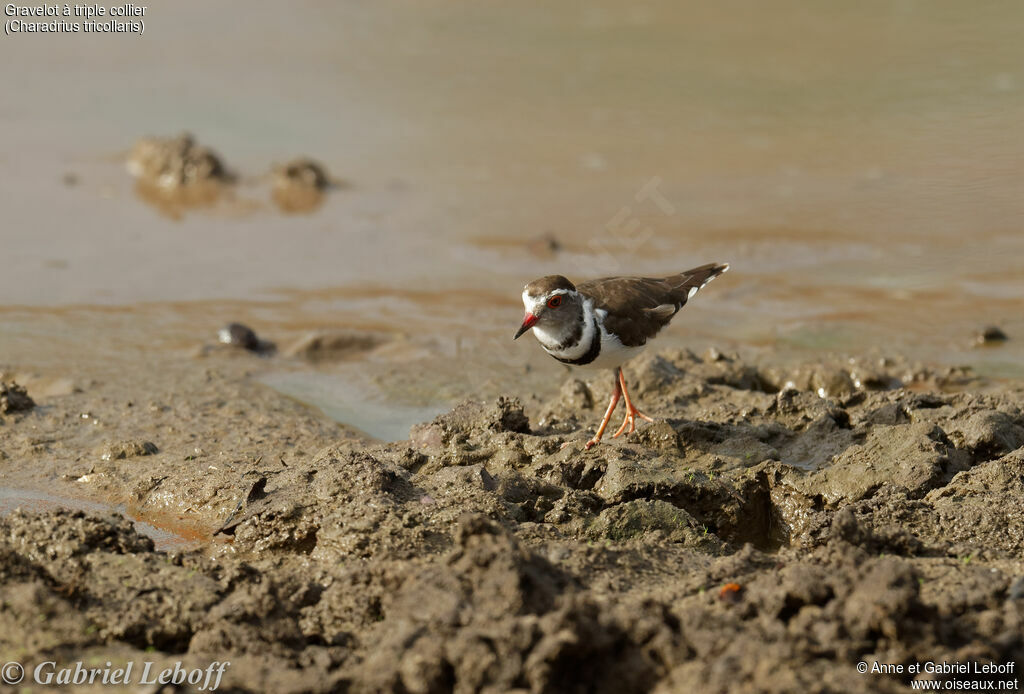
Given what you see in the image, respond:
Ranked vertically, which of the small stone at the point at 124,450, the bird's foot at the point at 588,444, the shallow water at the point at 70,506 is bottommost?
the shallow water at the point at 70,506

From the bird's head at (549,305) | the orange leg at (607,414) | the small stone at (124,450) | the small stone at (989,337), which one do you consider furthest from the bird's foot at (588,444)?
the small stone at (989,337)

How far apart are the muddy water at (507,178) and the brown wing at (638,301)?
1298mm

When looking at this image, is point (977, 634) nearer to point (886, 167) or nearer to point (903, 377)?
point (903, 377)

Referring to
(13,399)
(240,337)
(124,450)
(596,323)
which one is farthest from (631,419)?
(13,399)

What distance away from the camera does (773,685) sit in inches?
130

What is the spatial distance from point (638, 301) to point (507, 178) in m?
6.31

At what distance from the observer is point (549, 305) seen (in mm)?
6289

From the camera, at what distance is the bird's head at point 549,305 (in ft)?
20.6

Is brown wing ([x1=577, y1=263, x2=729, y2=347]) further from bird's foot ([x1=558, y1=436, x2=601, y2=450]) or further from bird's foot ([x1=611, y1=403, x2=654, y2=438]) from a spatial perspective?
bird's foot ([x1=558, y1=436, x2=601, y2=450])

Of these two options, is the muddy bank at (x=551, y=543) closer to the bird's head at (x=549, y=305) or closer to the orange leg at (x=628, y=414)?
the orange leg at (x=628, y=414)

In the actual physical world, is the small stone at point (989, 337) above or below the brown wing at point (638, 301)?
below

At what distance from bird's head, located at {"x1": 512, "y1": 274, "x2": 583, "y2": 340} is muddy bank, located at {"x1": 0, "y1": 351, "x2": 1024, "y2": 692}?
2.11ft

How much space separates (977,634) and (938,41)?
12709mm

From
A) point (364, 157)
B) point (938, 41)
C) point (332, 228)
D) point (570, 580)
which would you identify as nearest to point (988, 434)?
point (570, 580)
